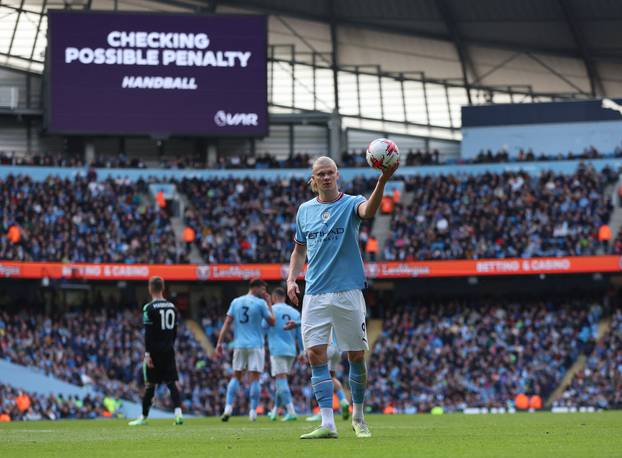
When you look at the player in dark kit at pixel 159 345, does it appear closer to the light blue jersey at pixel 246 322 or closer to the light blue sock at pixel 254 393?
the light blue jersey at pixel 246 322

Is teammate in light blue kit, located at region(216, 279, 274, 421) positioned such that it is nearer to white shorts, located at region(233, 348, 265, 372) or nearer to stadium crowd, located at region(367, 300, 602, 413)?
white shorts, located at region(233, 348, 265, 372)

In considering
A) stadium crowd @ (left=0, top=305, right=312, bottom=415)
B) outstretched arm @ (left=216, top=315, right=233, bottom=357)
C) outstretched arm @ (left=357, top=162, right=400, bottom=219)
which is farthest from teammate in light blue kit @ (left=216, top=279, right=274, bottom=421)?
stadium crowd @ (left=0, top=305, right=312, bottom=415)

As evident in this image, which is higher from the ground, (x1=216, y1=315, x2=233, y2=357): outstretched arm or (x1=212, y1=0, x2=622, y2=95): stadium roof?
(x1=212, y1=0, x2=622, y2=95): stadium roof

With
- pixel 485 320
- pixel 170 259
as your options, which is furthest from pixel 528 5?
pixel 170 259

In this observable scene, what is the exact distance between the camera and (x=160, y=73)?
51031mm

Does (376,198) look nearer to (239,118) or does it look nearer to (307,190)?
(307,190)

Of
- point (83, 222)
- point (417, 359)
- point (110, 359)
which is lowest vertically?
point (417, 359)

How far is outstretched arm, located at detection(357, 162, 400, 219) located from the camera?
1032 centimetres

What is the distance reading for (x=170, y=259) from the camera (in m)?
47.0

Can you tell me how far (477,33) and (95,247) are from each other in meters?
22.6

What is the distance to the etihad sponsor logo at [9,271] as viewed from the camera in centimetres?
4394

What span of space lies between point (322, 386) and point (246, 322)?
900 cm

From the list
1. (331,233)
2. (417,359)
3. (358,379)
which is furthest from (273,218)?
(331,233)

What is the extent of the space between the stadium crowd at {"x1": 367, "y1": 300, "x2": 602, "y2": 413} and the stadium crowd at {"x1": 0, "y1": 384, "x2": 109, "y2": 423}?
1010 centimetres
